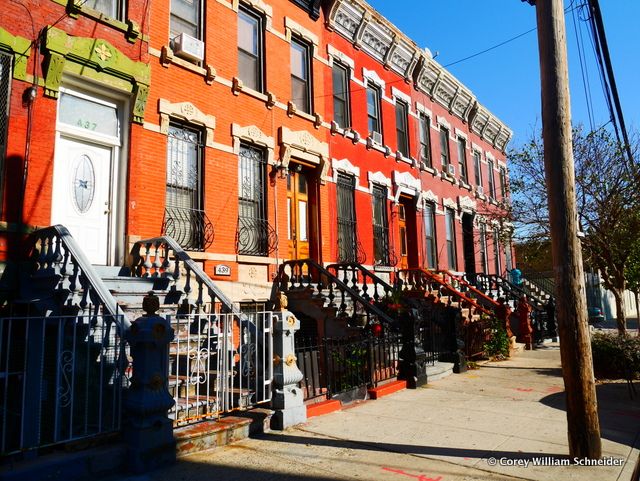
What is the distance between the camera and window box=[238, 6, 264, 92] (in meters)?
12.2

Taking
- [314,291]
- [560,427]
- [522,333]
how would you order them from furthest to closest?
[522,333] < [314,291] < [560,427]

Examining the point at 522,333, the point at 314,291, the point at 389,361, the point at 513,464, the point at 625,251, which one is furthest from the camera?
the point at 522,333

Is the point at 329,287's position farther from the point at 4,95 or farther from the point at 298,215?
the point at 4,95

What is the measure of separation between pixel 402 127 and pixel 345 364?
11872 mm

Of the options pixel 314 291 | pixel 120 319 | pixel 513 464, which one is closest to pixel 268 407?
pixel 120 319

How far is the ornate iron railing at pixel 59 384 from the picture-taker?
15.3ft

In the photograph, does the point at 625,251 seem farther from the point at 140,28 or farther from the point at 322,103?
the point at 140,28

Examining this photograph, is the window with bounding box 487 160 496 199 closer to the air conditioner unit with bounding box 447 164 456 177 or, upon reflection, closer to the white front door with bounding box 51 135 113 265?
the air conditioner unit with bounding box 447 164 456 177

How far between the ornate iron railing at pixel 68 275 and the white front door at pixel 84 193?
906mm

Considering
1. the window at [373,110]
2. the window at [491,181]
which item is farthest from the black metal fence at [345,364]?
the window at [491,181]

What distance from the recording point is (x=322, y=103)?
562 inches

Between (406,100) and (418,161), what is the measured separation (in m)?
2.22

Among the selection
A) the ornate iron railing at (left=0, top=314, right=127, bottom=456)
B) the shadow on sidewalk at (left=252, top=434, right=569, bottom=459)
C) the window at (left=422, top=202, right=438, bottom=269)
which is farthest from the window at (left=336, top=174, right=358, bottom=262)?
the ornate iron railing at (left=0, top=314, right=127, bottom=456)

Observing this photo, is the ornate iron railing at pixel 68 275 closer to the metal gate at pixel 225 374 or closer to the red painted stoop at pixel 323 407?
the metal gate at pixel 225 374
